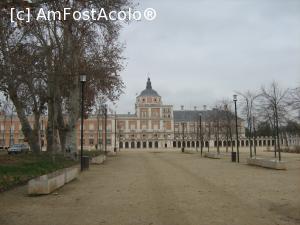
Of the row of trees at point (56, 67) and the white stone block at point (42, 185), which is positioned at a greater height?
the row of trees at point (56, 67)

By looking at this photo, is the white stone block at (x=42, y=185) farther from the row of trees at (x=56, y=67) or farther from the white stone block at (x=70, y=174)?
the row of trees at (x=56, y=67)

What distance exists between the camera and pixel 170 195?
11938 mm

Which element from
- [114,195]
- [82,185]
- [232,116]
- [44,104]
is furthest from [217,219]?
[232,116]

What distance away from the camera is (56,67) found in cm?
2566

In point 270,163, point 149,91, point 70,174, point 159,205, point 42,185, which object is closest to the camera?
point 159,205

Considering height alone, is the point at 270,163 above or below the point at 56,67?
below

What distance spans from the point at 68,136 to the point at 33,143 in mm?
2744

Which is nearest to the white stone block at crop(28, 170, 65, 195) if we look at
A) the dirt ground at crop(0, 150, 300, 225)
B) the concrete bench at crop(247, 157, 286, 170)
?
the dirt ground at crop(0, 150, 300, 225)

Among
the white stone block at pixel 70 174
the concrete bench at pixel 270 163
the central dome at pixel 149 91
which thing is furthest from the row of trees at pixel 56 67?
the central dome at pixel 149 91

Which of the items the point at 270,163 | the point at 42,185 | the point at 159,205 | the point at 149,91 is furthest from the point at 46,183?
the point at 149,91

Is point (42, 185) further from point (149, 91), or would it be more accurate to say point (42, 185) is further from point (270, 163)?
point (149, 91)

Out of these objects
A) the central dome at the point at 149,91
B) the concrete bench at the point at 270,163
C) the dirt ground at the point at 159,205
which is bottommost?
the dirt ground at the point at 159,205

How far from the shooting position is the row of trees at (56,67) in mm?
21641

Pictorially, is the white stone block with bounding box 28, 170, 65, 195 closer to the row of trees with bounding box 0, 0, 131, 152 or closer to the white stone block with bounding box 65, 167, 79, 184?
the white stone block with bounding box 65, 167, 79, 184
